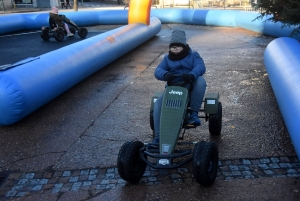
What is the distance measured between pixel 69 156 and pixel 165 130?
1.55 m

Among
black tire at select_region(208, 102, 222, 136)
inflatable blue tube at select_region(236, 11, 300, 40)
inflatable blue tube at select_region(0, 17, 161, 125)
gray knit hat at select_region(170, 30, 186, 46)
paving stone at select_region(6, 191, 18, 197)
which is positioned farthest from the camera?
inflatable blue tube at select_region(236, 11, 300, 40)

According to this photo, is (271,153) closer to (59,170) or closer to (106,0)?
(59,170)

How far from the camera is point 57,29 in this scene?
13719mm

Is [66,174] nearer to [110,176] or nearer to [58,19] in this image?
[110,176]

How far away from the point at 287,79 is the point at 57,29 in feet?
34.6

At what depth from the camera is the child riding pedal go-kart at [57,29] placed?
13594mm

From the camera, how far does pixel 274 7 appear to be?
8539mm

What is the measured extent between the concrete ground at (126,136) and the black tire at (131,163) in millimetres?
151

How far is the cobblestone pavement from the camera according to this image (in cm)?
393

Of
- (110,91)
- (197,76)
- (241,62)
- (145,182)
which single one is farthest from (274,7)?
(145,182)

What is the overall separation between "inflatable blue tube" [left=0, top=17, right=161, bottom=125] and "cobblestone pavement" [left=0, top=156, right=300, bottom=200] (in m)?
1.51

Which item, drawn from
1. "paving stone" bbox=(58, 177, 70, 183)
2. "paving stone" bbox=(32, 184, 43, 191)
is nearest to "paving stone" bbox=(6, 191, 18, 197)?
"paving stone" bbox=(32, 184, 43, 191)

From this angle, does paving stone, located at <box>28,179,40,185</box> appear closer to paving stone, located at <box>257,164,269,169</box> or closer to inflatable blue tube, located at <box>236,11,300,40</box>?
paving stone, located at <box>257,164,269,169</box>

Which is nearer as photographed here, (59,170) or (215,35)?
(59,170)
